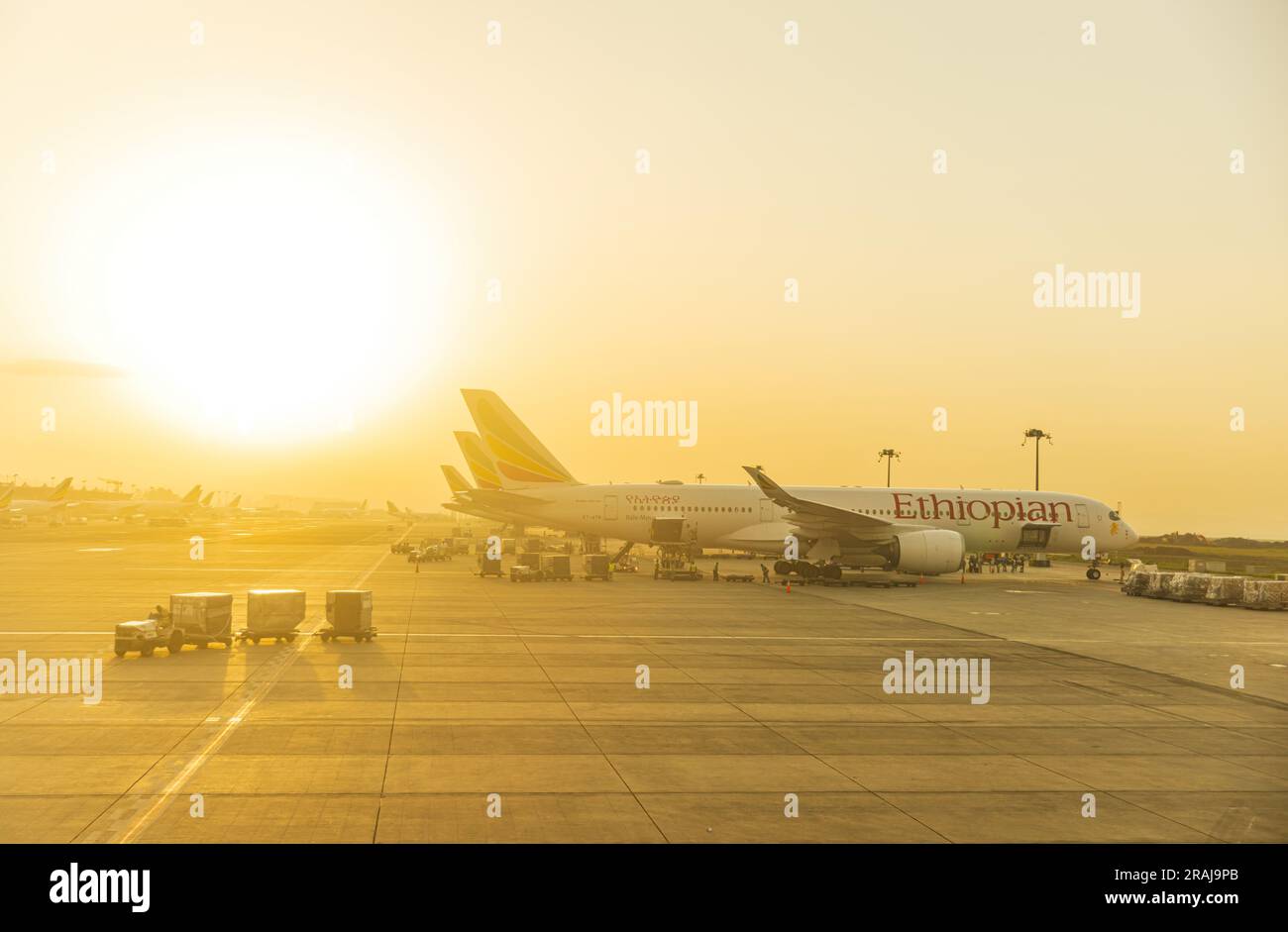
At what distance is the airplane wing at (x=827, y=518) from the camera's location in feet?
139

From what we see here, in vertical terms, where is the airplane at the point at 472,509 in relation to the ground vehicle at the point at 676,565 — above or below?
above

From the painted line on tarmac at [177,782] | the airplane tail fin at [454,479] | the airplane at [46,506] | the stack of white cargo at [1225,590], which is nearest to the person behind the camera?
the painted line on tarmac at [177,782]

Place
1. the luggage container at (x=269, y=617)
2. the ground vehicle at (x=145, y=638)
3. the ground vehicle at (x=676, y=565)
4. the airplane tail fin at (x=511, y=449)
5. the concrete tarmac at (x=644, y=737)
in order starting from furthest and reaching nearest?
the airplane tail fin at (x=511, y=449)
the ground vehicle at (x=676, y=565)
the luggage container at (x=269, y=617)
the ground vehicle at (x=145, y=638)
the concrete tarmac at (x=644, y=737)

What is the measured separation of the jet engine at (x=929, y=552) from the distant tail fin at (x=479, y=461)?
21.5 meters

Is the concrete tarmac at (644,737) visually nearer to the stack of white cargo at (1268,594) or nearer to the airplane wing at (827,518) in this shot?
the stack of white cargo at (1268,594)

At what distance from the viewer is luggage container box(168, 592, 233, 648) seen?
21312 millimetres

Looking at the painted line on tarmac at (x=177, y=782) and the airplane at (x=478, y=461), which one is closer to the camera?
the painted line on tarmac at (x=177, y=782)

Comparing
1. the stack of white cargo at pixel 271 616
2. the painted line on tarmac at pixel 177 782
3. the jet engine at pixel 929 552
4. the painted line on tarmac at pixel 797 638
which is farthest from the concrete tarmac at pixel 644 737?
the jet engine at pixel 929 552

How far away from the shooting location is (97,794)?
10.3 m

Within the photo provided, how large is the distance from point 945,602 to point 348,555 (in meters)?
42.3

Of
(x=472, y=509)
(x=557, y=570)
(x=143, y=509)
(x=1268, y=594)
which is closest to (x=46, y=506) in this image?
(x=143, y=509)

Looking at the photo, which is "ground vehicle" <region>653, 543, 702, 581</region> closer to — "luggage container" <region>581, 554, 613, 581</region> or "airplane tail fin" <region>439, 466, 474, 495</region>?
"luggage container" <region>581, 554, 613, 581</region>

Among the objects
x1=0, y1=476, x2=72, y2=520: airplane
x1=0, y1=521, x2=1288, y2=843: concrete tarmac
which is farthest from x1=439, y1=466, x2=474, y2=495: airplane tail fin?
x1=0, y1=476, x2=72, y2=520: airplane

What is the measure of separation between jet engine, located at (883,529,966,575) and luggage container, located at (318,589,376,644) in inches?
1052
